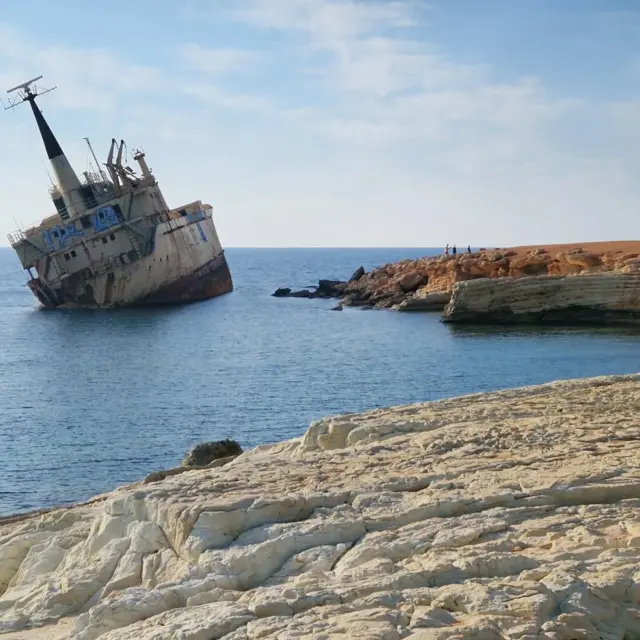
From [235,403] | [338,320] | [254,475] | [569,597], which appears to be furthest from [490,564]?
[338,320]

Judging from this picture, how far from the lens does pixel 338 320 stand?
5478 centimetres

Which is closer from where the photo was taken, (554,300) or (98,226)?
(554,300)

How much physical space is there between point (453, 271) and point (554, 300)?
36.2 ft

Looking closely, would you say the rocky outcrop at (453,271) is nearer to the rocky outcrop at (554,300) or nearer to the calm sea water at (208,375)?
the rocky outcrop at (554,300)

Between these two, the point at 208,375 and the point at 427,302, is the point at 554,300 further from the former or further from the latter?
the point at 208,375

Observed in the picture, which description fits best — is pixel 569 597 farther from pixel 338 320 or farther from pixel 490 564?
pixel 338 320

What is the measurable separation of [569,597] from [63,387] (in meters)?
30.3

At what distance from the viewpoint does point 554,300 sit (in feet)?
145

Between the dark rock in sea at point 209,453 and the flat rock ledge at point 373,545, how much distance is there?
197 inches

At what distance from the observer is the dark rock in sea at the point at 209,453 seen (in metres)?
16.8

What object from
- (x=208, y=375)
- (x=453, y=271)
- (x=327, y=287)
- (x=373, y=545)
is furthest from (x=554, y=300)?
(x=373, y=545)

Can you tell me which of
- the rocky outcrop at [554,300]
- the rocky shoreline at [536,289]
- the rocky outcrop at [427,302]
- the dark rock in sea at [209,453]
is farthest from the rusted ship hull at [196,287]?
the dark rock in sea at [209,453]

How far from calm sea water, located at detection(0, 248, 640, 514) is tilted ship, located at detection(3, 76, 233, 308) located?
219cm

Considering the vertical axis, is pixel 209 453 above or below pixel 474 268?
below
